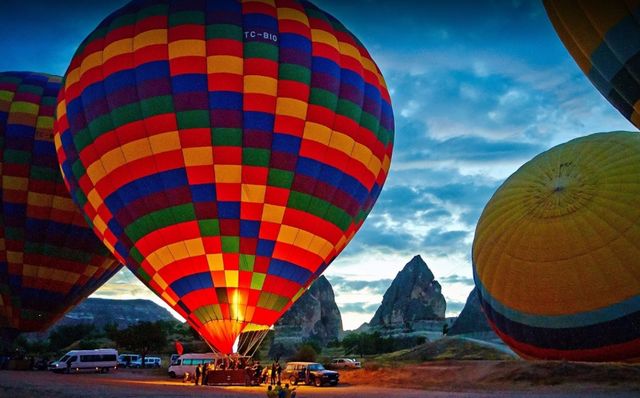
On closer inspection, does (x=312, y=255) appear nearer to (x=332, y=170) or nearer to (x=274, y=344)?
(x=332, y=170)

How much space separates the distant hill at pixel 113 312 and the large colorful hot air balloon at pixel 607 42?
498 ft

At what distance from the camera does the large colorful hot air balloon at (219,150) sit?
56.9ft

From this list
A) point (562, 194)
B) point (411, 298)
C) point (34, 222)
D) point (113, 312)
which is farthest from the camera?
point (113, 312)

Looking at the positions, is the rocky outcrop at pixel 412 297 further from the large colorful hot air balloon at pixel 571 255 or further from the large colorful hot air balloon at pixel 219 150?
the large colorful hot air balloon at pixel 219 150

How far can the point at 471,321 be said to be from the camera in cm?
7594

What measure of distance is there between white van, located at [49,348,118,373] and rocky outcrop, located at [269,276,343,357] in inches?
2076

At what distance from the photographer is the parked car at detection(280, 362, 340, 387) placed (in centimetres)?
Answer: 2159

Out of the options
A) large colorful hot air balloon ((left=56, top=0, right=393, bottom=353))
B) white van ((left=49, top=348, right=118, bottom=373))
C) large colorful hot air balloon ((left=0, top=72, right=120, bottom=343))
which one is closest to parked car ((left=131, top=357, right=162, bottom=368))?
white van ((left=49, top=348, right=118, bottom=373))

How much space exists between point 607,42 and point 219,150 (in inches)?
454

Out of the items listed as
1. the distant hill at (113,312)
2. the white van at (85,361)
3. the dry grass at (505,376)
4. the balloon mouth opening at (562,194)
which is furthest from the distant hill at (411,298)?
the balloon mouth opening at (562,194)

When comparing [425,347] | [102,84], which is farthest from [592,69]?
[425,347]

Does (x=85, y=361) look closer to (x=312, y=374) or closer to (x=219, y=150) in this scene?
(x=312, y=374)

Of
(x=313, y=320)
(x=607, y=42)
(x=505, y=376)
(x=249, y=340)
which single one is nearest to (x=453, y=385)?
(x=505, y=376)

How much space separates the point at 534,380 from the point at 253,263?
9.47m
